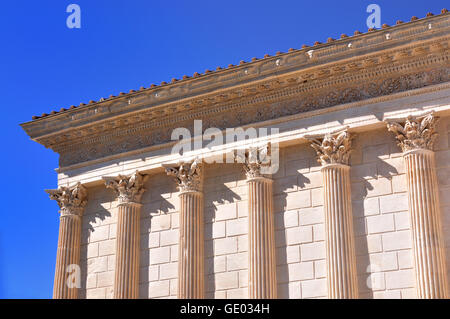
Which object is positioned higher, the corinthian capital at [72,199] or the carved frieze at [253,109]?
the carved frieze at [253,109]

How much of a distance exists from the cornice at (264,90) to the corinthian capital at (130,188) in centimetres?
94

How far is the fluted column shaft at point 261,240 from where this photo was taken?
2034 cm

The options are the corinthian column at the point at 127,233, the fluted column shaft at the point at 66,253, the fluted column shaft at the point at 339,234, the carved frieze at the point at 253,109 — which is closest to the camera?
the fluted column shaft at the point at 339,234

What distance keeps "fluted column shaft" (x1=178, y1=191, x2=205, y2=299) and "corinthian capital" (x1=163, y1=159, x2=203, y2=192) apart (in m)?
0.15

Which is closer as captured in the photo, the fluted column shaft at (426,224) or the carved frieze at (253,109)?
the fluted column shaft at (426,224)

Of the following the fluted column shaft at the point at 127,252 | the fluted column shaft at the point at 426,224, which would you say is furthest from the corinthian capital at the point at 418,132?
the fluted column shaft at the point at 127,252

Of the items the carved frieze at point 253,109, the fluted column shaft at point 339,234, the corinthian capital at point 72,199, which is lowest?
the fluted column shaft at point 339,234

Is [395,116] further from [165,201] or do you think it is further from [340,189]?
[165,201]

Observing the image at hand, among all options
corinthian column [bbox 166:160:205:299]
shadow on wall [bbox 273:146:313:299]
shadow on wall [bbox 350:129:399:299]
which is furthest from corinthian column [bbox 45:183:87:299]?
shadow on wall [bbox 350:129:399:299]

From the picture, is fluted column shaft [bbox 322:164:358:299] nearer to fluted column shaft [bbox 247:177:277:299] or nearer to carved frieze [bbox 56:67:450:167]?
fluted column shaft [bbox 247:177:277:299]

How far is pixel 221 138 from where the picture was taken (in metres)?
22.3

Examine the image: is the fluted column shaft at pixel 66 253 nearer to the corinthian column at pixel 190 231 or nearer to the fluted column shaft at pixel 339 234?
the corinthian column at pixel 190 231

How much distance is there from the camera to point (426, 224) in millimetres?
18750

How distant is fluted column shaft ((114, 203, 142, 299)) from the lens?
22.4m
